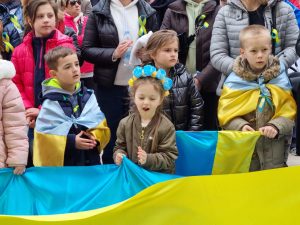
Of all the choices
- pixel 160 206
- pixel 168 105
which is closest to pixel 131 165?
pixel 160 206

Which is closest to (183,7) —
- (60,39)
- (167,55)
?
(167,55)

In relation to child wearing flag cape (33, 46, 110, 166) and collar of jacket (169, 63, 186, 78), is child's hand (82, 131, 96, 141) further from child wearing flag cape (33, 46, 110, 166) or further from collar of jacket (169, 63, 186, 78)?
collar of jacket (169, 63, 186, 78)

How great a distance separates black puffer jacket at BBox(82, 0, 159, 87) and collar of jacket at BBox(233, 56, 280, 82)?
1347mm

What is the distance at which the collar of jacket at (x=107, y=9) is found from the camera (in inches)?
238

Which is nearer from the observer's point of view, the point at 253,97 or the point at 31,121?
the point at 253,97

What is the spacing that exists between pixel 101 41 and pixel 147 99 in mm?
1533

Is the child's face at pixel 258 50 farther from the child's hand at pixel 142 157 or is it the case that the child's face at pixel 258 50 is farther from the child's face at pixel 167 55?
the child's hand at pixel 142 157

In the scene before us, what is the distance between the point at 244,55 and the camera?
17.1 ft

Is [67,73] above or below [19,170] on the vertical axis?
above

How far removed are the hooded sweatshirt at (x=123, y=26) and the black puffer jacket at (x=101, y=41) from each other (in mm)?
41

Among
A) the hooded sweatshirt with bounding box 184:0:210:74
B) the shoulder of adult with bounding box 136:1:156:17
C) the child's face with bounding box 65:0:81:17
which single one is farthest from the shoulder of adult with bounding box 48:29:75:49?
the child's face with bounding box 65:0:81:17

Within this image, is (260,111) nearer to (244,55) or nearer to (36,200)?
(244,55)

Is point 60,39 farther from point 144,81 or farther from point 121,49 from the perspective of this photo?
point 144,81

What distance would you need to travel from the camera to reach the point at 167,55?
5.35m
